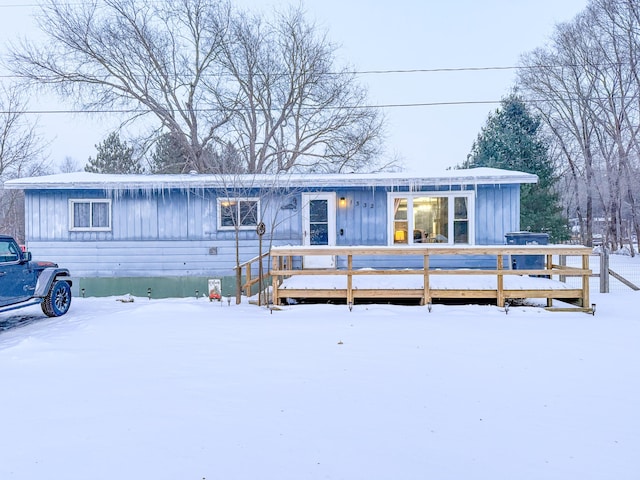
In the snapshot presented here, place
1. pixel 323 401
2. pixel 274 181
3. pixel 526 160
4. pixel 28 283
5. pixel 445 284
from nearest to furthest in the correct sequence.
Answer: pixel 323 401 < pixel 28 283 < pixel 445 284 < pixel 274 181 < pixel 526 160

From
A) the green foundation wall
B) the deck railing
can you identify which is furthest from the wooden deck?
the green foundation wall

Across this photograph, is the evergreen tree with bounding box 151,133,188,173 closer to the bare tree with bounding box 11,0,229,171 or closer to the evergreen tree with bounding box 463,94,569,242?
the bare tree with bounding box 11,0,229,171

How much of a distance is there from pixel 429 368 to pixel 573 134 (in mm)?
31156

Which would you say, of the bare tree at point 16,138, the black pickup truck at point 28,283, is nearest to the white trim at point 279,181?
the black pickup truck at point 28,283

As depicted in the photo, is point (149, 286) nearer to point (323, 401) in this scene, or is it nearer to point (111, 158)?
point (323, 401)

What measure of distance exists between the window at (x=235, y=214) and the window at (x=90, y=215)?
9.68 ft

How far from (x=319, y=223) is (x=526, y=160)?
16.1 metres

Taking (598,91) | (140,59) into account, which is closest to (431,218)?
(140,59)

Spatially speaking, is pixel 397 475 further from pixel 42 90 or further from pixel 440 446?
pixel 42 90

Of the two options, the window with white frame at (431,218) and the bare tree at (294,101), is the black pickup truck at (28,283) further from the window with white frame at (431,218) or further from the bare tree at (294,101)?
the bare tree at (294,101)

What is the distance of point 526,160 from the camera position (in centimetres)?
2230

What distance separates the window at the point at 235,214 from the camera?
1105 centimetres

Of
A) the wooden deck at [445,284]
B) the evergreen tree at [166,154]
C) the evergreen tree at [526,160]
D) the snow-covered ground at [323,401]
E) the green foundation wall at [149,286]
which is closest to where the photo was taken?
the snow-covered ground at [323,401]

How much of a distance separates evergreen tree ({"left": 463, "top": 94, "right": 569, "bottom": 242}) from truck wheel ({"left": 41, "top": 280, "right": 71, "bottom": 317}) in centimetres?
1991
